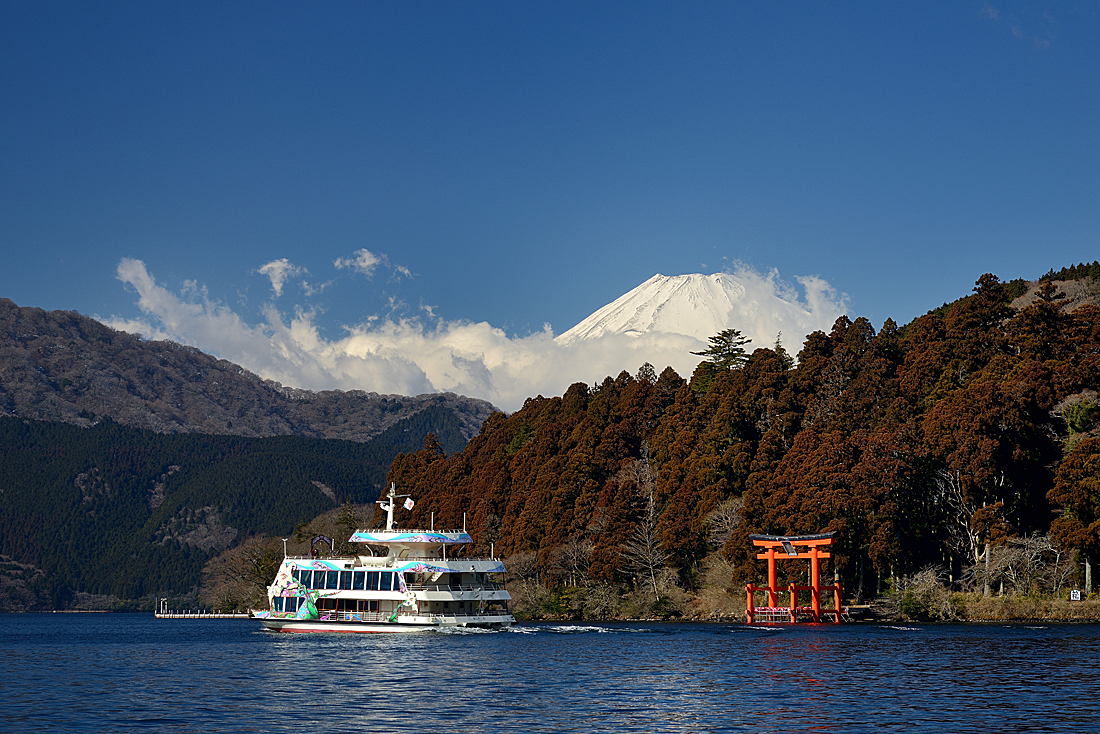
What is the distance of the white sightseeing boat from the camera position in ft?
198

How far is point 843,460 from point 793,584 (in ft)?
31.2

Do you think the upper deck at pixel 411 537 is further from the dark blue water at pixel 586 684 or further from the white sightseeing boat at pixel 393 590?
the dark blue water at pixel 586 684

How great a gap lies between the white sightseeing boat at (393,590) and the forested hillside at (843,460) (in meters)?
19.7

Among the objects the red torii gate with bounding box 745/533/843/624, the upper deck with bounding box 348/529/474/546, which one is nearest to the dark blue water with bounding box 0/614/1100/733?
the upper deck with bounding box 348/529/474/546

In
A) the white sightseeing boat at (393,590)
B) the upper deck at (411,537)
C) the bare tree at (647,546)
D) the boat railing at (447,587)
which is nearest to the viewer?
the white sightseeing boat at (393,590)

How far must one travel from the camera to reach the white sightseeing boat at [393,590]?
60250 mm

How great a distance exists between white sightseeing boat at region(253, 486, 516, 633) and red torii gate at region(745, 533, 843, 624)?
15.9 metres

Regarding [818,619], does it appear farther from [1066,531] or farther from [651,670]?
[651,670]

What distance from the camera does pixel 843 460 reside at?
69312 millimetres

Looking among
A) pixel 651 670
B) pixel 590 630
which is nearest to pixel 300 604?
pixel 590 630

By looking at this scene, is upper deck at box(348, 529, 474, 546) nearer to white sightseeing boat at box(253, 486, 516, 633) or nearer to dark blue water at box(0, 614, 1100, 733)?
white sightseeing boat at box(253, 486, 516, 633)

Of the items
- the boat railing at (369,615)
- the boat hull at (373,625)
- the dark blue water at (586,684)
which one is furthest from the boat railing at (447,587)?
the dark blue water at (586,684)

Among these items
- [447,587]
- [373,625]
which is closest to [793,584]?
[447,587]

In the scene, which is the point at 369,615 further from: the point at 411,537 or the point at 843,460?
the point at 843,460
